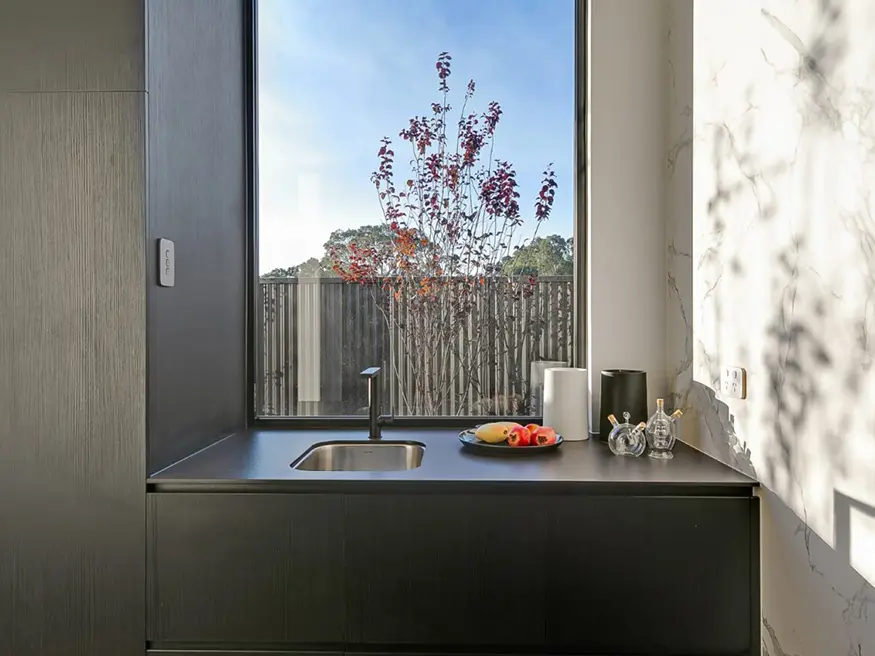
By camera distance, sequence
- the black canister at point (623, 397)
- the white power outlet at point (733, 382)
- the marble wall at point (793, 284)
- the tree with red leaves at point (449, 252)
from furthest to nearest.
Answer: the tree with red leaves at point (449, 252), the black canister at point (623, 397), the white power outlet at point (733, 382), the marble wall at point (793, 284)

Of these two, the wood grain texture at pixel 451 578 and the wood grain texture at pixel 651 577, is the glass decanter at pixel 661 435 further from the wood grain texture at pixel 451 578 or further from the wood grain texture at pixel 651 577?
the wood grain texture at pixel 451 578

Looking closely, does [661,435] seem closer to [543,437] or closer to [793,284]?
[543,437]

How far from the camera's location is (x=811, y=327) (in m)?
1.26

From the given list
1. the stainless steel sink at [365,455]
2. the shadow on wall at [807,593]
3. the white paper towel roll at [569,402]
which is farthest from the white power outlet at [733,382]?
the stainless steel sink at [365,455]

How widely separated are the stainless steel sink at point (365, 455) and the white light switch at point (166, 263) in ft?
2.26

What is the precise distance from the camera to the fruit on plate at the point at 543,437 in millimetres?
1793

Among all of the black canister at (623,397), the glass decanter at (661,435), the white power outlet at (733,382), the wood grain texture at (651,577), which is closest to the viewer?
the wood grain texture at (651,577)

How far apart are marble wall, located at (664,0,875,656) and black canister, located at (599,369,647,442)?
0.49 ft

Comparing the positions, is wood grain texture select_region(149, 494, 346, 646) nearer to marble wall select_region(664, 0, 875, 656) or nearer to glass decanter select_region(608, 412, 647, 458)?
glass decanter select_region(608, 412, 647, 458)

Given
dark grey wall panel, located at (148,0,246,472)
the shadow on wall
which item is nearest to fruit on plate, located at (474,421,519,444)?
the shadow on wall

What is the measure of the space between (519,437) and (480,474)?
0.31 meters

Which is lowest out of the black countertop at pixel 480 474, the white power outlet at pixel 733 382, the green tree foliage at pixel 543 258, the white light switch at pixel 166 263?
the black countertop at pixel 480 474

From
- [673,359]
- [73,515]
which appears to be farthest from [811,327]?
[73,515]

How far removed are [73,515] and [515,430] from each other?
1.20 meters
